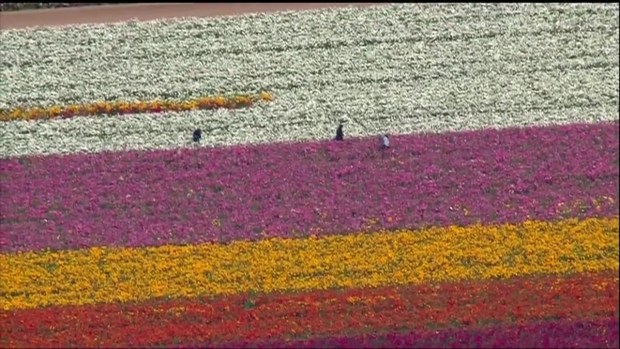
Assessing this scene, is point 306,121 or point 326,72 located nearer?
point 306,121

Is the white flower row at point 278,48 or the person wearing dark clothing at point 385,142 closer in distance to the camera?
the person wearing dark clothing at point 385,142

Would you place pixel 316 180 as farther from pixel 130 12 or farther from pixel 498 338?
pixel 130 12

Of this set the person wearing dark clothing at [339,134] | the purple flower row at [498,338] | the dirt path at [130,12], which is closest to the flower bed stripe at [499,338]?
the purple flower row at [498,338]

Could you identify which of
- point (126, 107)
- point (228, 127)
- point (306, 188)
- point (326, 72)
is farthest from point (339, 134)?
point (126, 107)

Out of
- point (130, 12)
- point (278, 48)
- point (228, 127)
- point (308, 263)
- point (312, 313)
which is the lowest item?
point (312, 313)

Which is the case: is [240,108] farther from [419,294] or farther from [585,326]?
[585,326]

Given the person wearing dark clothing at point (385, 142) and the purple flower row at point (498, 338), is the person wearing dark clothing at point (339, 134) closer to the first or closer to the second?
the person wearing dark clothing at point (385, 142)
